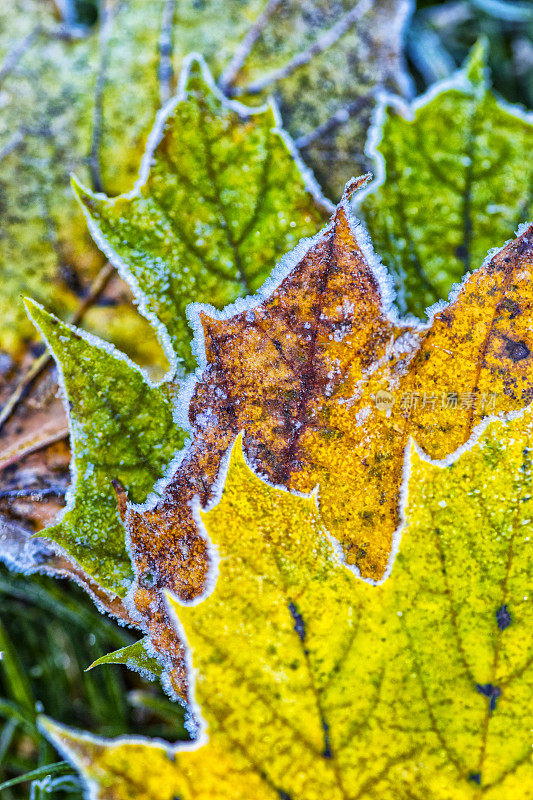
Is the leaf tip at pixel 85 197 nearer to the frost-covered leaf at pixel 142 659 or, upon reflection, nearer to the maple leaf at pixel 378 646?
the maple leaf at pixel 378 646

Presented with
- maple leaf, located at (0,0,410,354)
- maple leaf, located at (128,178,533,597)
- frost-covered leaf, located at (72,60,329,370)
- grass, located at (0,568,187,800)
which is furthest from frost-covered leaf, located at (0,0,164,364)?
grass, located at (0,568,187,800)

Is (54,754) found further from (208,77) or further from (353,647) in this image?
(208,77)

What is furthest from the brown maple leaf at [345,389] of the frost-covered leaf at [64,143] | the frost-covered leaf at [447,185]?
the frost-covered leaf at [64,143]

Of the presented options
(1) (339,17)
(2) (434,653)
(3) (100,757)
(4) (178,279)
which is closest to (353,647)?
(2) (434,653)

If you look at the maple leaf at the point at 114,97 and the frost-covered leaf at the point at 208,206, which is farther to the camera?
the maple leaf at the point at 114,97

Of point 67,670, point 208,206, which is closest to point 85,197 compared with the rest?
point 208,206

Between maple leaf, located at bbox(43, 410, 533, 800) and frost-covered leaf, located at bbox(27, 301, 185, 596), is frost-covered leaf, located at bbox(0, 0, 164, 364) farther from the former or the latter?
maple leaf, located at bbox(43, 410, 533, 800)
